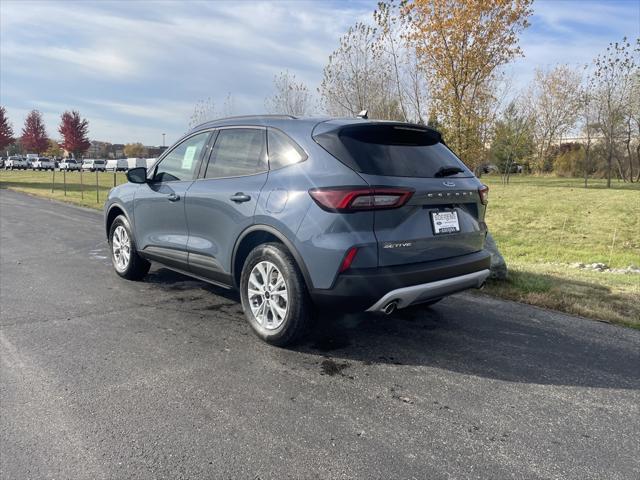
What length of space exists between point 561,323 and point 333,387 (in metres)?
2.63

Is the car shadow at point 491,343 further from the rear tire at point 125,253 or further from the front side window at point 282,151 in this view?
the rear tire at point 125,253

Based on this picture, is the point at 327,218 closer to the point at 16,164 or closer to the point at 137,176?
the point at 137,176

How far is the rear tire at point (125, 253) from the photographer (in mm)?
5543

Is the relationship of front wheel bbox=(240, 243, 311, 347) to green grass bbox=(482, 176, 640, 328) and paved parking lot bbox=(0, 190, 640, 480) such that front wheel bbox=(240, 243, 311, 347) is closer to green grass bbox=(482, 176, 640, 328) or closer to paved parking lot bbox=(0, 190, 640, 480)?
paved parking lot bbox=(0, 190, 640, 480)

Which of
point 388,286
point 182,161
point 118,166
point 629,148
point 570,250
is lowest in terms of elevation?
point 570,250

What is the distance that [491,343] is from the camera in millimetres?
3840

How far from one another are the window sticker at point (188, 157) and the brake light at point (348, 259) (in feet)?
7.62

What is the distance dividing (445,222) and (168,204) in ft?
9.39

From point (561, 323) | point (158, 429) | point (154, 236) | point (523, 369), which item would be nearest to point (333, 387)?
point (158, 429)

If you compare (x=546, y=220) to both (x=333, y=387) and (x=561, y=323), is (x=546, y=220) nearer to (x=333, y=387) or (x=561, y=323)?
(x=561, y=323)

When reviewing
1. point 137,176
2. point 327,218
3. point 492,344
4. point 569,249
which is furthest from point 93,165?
point 492,344

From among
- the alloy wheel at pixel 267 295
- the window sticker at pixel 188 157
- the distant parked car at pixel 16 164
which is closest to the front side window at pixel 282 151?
the alloy wheel at pixel 267 295

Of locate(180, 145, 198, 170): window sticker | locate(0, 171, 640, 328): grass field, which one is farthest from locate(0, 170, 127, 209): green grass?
locate(180, 145, 198, 170): window sticker

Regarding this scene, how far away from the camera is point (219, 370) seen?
129 inches
